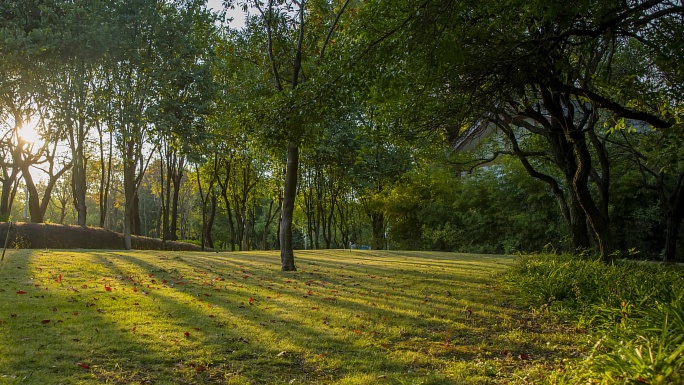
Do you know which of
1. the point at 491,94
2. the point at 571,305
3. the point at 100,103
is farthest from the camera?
the point at 100,103

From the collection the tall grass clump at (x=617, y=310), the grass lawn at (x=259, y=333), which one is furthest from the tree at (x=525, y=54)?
the grass lawn at (x=259, y=333)

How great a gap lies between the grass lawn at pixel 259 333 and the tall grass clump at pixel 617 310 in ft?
1.47

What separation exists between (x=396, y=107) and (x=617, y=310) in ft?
18.0

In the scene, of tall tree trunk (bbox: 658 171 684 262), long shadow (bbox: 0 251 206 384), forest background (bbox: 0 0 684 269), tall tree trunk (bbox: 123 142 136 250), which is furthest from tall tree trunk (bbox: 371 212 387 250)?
long shadow (bbox: 0 251 206 384)

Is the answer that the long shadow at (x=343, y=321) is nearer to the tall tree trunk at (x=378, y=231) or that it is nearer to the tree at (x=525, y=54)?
the tree at (x=525, y=54)

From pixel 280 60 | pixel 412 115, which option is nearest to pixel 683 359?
pixel 412 115

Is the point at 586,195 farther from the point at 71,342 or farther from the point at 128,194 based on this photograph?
the point at 128,194

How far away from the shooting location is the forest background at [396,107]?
729 cm

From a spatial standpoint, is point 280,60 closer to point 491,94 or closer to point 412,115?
point 412,115

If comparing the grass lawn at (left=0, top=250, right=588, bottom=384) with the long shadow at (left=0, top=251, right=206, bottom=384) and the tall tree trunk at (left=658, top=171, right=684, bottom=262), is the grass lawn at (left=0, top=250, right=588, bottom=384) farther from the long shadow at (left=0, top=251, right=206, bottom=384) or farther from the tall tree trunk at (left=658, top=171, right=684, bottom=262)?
the tall tree trunk at (left=658, top=171, right=684, bottom=262)

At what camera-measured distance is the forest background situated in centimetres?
729

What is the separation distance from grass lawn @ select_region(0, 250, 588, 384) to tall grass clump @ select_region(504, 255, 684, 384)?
17.6 inches

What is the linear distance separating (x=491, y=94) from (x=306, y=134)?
345 cm

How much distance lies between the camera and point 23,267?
29.3 ft
